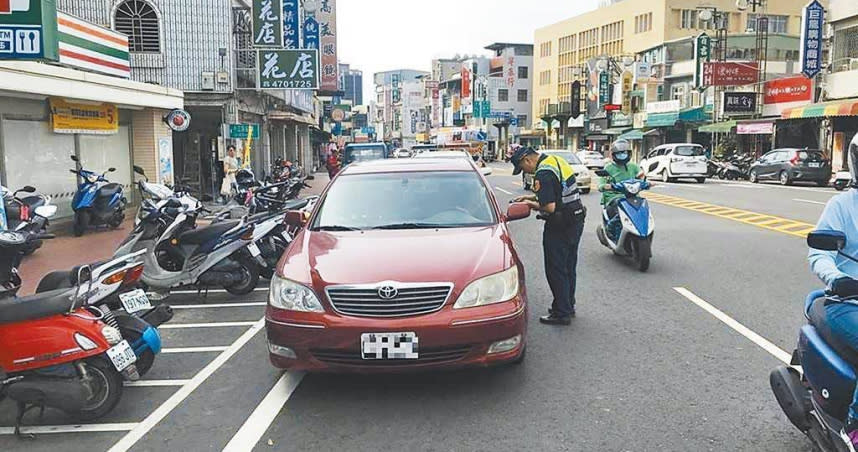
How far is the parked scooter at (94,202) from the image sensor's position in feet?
43.5

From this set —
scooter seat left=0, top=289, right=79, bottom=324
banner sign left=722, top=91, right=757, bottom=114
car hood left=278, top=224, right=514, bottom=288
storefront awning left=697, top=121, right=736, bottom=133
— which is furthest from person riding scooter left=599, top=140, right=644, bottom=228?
storefront awning left=697, top=121, right=736, bottom=133

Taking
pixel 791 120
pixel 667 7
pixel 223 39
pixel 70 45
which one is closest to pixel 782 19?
pixel 667 7

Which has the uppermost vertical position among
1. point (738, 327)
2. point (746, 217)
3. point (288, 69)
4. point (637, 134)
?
point (288, 69)

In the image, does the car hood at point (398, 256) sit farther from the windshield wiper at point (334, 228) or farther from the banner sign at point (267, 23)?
the banner sign at point (267, 23)

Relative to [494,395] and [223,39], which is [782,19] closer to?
[223,39]

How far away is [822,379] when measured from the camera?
349 centimetres

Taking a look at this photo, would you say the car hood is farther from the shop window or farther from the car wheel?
the car wheel

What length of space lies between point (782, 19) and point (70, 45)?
62243 mm

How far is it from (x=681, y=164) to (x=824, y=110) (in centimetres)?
571

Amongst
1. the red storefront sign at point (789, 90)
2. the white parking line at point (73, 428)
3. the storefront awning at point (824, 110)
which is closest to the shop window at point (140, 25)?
the white parking line at point (73, 428)

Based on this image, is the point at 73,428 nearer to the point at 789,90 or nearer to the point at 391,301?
the point at 391,301

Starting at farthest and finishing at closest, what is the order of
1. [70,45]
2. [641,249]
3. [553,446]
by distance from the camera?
[70,45], [641,249], [553,446]

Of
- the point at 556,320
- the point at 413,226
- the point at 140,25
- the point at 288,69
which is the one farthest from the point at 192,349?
the point at 140,25

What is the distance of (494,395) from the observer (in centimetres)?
490
